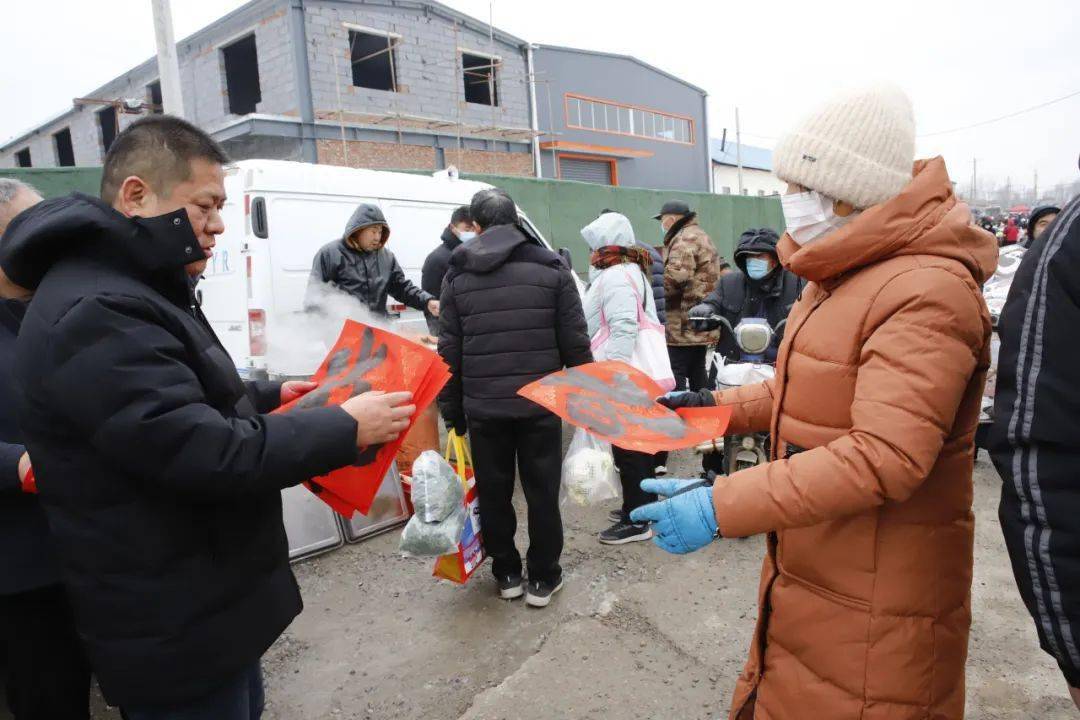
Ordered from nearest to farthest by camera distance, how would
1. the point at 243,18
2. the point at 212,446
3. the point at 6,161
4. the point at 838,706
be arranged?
the point at 212,446, the point at 838,706, the point at 243,18, the point at 6,161

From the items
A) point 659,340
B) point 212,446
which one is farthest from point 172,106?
point 212,446

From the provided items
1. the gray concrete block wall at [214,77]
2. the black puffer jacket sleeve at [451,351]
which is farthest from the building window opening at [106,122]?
the black puffer jacket sleeve at [451,351]

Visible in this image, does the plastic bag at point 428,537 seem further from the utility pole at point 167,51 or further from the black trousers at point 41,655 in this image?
the utility pole at point 167,51

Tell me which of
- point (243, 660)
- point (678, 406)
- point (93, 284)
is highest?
point (93, 284)

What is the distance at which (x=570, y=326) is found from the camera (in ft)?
11.5

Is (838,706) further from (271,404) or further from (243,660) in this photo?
(271,404)

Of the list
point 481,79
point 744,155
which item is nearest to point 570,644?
point 481,79

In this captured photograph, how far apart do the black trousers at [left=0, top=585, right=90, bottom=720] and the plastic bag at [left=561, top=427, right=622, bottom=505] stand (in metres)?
2.13

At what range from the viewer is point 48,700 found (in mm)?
2094

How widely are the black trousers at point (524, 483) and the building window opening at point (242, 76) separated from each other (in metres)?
18.6

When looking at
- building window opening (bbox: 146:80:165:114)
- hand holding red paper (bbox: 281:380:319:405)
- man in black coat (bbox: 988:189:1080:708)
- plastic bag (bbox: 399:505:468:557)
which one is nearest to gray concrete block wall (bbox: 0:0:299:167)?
building window opening (bbox: 146:80:165:114)

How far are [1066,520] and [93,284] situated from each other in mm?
1860

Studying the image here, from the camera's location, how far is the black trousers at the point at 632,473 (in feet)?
13.8

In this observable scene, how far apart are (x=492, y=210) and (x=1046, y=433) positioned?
278 cm
